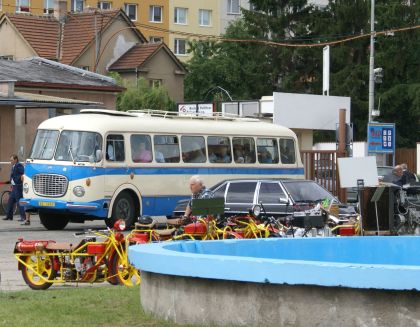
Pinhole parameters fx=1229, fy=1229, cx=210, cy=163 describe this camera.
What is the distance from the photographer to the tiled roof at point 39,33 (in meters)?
72.4

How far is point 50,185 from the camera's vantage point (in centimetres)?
3031

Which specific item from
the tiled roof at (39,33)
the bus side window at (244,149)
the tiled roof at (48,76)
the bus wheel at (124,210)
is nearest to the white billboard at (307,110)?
the tiled roof at (48,76)

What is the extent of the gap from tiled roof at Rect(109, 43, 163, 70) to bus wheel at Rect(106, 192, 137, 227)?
47.7m

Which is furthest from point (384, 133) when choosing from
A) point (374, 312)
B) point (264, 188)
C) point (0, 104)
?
point (374, 312)

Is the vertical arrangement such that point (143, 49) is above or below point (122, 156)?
above

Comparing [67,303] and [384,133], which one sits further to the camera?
[384,133]

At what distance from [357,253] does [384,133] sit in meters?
29.1

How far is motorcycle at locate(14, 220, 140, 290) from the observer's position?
15961 millimetres

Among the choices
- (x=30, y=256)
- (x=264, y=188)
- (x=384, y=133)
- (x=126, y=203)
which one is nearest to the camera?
(x=30, y=256)

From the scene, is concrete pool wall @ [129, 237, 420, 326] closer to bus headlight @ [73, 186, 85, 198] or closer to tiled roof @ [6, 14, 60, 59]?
bus headlight @ [73, 186, 85, 198]

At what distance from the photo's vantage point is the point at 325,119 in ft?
152

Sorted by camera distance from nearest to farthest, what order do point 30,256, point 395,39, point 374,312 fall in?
1. point 374,312
2. point 30,256
3. point 395,39

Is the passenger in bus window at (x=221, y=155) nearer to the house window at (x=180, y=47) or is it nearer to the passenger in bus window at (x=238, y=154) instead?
the passenger in bus window at (x=238, y=154)

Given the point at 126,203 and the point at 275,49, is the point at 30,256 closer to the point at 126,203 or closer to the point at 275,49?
the point at 126,203
